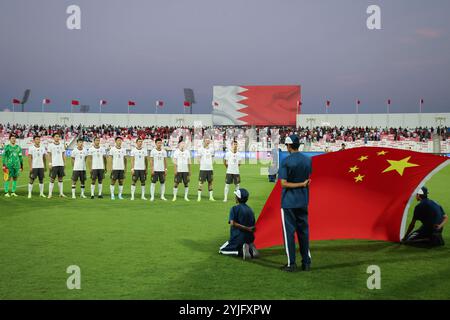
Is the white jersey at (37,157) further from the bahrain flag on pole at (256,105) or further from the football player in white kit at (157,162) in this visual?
the bahrain flag on pole at (256,105)

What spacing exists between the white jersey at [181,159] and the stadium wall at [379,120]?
44.7 metres

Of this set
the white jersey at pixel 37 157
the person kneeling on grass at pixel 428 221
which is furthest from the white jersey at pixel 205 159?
the person kneeling on grass at pixel 428 221

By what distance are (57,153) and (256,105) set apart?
1826 inches

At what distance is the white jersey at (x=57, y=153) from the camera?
1786 cm

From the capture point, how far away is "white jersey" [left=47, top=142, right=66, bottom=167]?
1786 cm

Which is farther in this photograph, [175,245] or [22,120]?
[22,120]

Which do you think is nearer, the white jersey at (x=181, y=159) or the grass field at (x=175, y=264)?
the grass field at (x=175, y=264)

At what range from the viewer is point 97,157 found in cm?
1753

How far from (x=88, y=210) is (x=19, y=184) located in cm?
1005

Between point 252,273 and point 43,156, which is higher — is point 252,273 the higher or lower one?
the lower one

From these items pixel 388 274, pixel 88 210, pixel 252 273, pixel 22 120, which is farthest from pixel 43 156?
pixel 22 120

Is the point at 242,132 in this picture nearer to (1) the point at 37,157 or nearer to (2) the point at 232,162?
(2) the point at 232,162

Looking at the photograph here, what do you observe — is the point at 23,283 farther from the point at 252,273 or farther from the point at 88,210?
the point at 88,210
